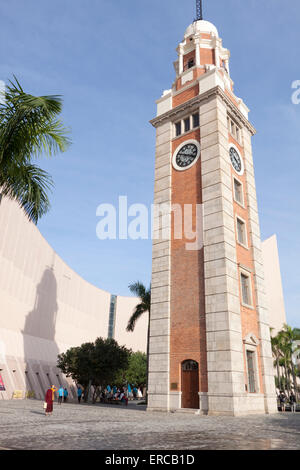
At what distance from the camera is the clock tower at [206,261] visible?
66.9 feet

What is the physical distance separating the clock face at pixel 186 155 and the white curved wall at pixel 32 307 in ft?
75.8

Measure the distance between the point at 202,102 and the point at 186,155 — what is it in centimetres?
422

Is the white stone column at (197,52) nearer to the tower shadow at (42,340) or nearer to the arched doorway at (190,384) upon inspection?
the arched doorway at (190,384)

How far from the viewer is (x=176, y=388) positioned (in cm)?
2127

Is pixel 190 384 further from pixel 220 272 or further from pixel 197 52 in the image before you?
pixel 197 52

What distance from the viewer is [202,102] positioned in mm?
27219

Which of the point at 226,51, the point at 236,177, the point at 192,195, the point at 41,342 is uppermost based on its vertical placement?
the point at 226,51

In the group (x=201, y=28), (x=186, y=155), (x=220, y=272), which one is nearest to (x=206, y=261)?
(x=220, y=272)

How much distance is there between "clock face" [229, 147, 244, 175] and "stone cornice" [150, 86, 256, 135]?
3425 millimetres

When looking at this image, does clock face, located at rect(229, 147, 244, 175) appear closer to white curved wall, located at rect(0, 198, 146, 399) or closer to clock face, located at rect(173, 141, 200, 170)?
clock face, located at rect(173, 141, 200, 170)

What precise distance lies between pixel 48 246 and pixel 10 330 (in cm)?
1448

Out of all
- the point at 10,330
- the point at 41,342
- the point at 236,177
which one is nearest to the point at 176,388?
the point at 236,177

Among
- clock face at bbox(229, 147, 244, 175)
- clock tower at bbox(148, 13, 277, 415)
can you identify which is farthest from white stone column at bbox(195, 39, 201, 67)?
clock face at bbox(229, 147, 244, 175)
